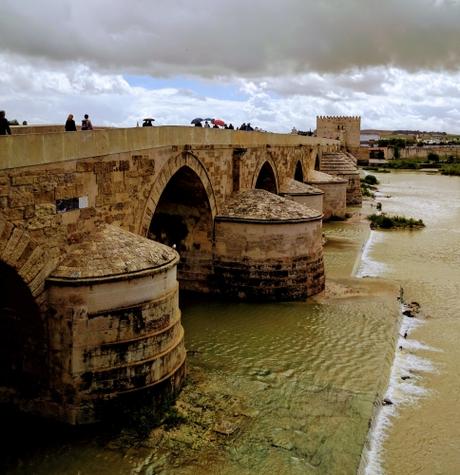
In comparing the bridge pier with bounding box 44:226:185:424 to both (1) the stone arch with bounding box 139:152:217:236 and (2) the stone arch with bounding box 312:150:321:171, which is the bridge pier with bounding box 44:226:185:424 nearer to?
(1) the stone arch with bounding box 139:152:217:236

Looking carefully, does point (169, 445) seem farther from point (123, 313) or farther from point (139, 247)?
point (139, 247)

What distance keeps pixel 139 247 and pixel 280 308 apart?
18.6 feet

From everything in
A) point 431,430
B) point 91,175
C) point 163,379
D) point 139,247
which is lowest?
point 431,430

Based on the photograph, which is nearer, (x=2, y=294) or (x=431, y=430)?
(x=2, y=294)

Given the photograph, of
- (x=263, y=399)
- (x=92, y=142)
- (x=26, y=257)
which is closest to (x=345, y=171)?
(x=263, y=399)

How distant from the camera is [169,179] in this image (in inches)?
430

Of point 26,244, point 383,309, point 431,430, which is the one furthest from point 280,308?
point 26,244

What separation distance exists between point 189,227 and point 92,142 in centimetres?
593

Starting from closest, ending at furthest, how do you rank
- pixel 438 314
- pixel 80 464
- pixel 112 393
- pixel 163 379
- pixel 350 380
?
pixel 80 464
pixel 112 393
pixel 163 379
pixel 350 380
pixel 438 314

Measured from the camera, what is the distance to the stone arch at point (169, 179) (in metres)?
9.96

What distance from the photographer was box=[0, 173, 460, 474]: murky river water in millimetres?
6859

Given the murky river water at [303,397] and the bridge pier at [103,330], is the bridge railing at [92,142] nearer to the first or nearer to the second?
the bridge pier at [103,330]

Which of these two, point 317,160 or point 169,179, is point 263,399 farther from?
point 317,160

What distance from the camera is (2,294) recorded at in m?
7.22
